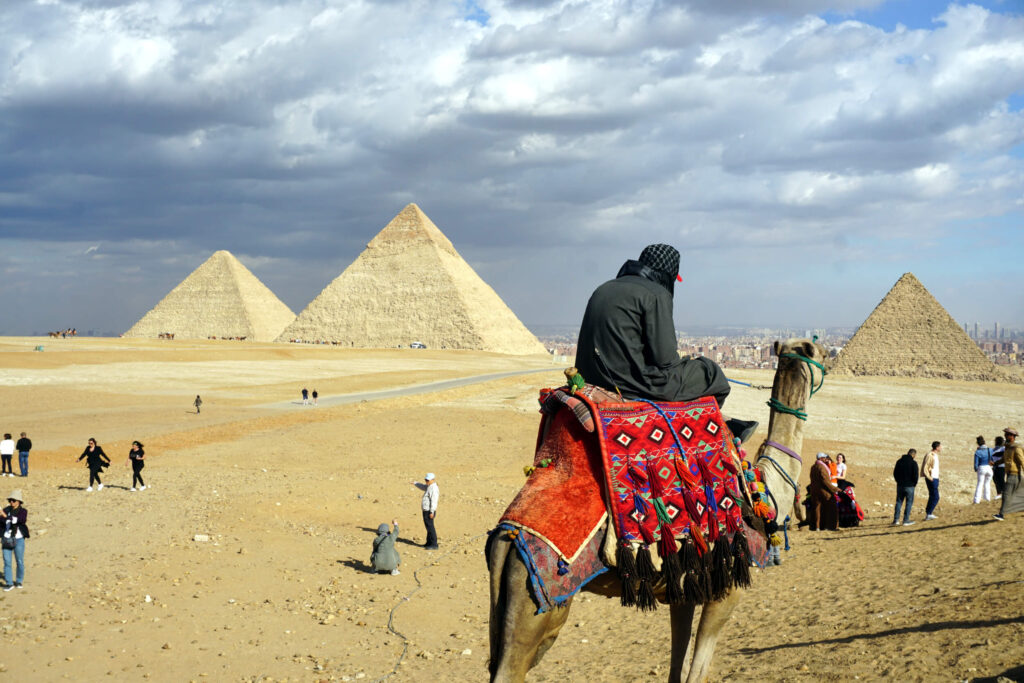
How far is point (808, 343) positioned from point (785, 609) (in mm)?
4732

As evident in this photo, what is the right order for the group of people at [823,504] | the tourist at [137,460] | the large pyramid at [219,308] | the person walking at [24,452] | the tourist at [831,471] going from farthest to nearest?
the large pyramid at [219,308], the person walking at [24,452], the tourist at [137,460], the group of people at [823,504], the tourist at [831,471]

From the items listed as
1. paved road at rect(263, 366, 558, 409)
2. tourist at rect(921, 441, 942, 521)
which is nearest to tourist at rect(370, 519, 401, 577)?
tourist at rect(921, 441, 942, 521)

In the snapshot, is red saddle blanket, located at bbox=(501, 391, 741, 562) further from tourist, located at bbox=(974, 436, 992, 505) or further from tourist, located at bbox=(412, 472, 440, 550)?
tourist, located at bbox=(974, 436, 992, 505)

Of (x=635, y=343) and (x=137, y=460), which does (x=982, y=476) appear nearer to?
(x=635, y=343)

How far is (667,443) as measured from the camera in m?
3.51

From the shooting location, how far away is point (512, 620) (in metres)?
3.12

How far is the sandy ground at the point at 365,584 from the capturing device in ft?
20.6

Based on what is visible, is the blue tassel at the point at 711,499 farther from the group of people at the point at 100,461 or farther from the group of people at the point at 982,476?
the group of people at the point at 100,461

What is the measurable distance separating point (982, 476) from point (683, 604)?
11.8 m


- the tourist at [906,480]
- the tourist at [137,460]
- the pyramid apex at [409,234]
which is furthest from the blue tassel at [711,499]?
the pyramid apex at [409,234]

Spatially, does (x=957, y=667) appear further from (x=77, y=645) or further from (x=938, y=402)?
(x=938, y=402)

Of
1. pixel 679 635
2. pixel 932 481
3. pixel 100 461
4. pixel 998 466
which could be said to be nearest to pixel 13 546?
pixel 100 461

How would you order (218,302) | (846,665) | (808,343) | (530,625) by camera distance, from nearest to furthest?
(530,625) < (808,343) < (846,665) < (218,302)

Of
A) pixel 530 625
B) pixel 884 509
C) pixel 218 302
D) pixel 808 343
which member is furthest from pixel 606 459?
pixel 218 302
